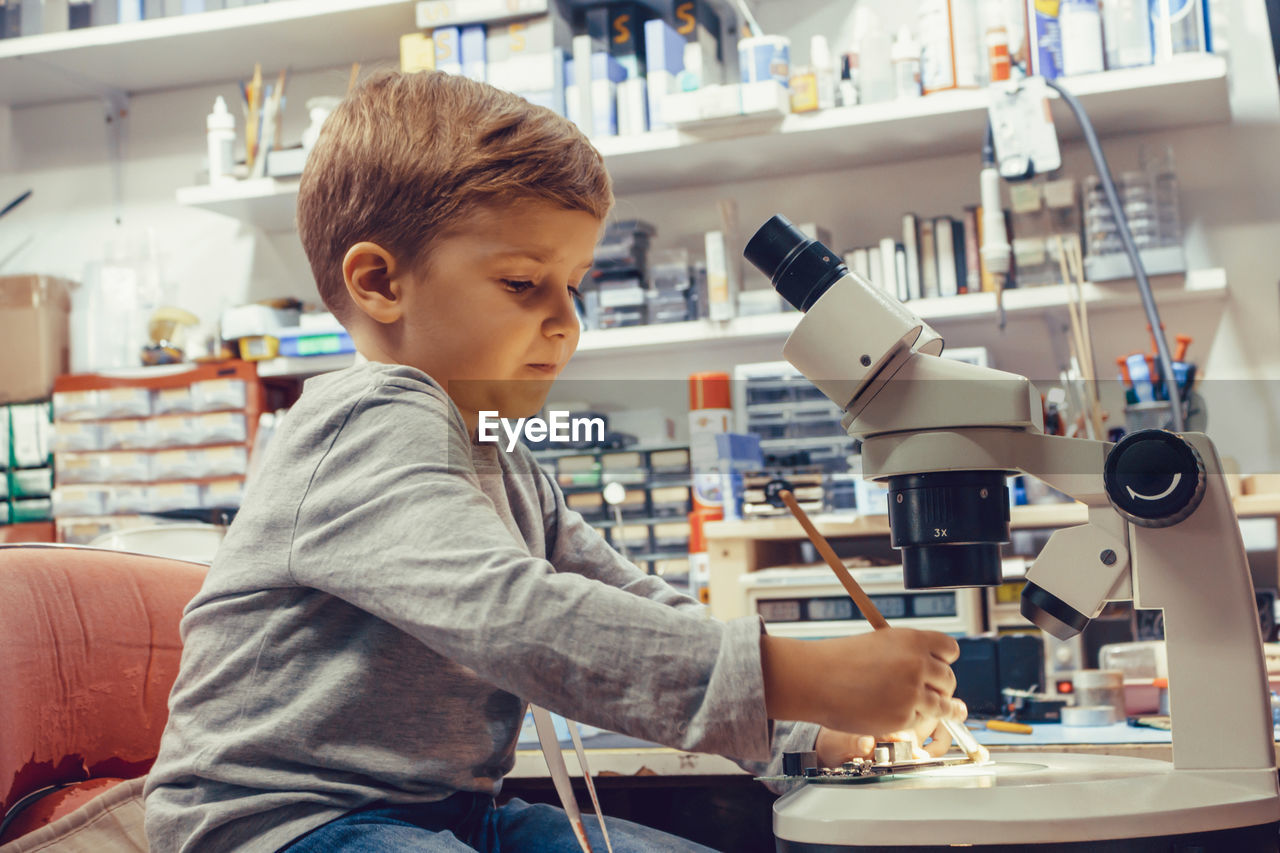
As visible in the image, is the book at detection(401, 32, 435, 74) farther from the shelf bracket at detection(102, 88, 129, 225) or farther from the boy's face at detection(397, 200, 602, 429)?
the boy's face at detection(397, 200, 602, 429)

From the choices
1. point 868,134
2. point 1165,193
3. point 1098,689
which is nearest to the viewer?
point 1098,689

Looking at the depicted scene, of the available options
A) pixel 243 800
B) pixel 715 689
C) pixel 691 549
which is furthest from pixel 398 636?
pixel 691 549

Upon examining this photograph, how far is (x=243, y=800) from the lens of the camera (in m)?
0.70

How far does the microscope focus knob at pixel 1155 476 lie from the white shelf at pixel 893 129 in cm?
156

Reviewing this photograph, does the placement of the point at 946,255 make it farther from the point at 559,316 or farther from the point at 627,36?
the point at 559,316

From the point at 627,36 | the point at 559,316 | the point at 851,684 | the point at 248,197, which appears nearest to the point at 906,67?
the point at 627,36

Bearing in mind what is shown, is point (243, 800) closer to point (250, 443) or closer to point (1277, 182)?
point (250, 443)

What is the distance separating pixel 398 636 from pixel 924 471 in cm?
34

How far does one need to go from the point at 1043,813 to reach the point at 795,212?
202 centimetres

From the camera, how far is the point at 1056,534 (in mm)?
672

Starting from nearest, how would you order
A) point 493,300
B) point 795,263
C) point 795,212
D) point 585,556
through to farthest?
point 795,263 < point 493,300 < point 585,556 < point 795,212

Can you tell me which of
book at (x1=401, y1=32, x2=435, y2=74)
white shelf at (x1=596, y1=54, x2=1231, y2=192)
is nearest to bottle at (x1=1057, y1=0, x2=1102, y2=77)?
white shelf at (x1=596, y1=54, x2=1231, y2=192)

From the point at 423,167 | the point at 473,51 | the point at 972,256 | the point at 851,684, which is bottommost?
the point at 851,684

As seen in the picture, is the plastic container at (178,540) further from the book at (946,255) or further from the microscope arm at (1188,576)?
the microscope arm at (1188,576)
